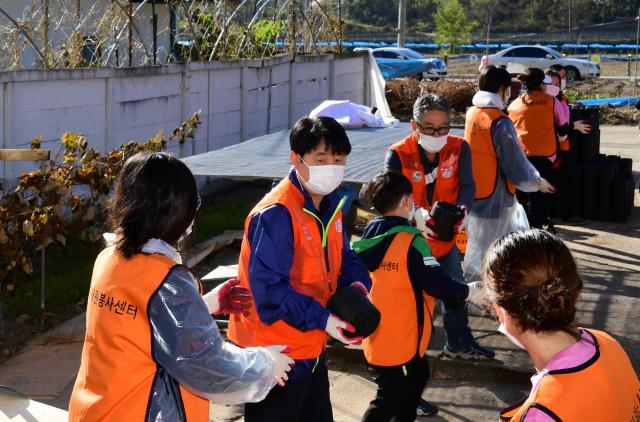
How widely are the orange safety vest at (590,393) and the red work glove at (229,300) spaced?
4.93 ft

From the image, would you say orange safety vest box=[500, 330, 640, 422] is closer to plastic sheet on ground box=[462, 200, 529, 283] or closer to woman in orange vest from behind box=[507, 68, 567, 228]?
plastic sheet on ground box=[462, 200, 529, 283]

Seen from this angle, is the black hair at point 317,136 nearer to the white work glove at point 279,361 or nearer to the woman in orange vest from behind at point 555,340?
the white work glove at point 279,361

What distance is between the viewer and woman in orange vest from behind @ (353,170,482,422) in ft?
16.0

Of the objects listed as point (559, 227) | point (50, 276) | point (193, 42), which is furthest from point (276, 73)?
point (50, 276)

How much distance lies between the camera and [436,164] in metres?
6.07

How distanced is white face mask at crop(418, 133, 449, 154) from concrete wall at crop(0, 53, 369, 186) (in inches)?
168

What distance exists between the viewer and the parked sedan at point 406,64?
106ft

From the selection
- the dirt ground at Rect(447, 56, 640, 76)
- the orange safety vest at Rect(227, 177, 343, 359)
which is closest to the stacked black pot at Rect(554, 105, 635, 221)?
the orange safety vest at Rect(227, 177, 343, 359)

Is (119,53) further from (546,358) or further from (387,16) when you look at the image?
(387,16)

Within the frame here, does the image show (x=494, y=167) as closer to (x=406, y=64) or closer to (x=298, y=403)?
(x=298, y=403)

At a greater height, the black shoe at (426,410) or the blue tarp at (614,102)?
the blue tarp at (614,102)

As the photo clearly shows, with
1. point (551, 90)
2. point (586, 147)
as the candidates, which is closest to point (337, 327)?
point (551, 90)

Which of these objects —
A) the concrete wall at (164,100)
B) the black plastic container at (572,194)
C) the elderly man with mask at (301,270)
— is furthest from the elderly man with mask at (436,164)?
the black plastic container at (572,194)

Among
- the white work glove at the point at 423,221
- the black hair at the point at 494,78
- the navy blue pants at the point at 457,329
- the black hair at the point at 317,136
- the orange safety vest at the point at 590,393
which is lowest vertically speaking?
the navy blue pants at the point at 457,329
